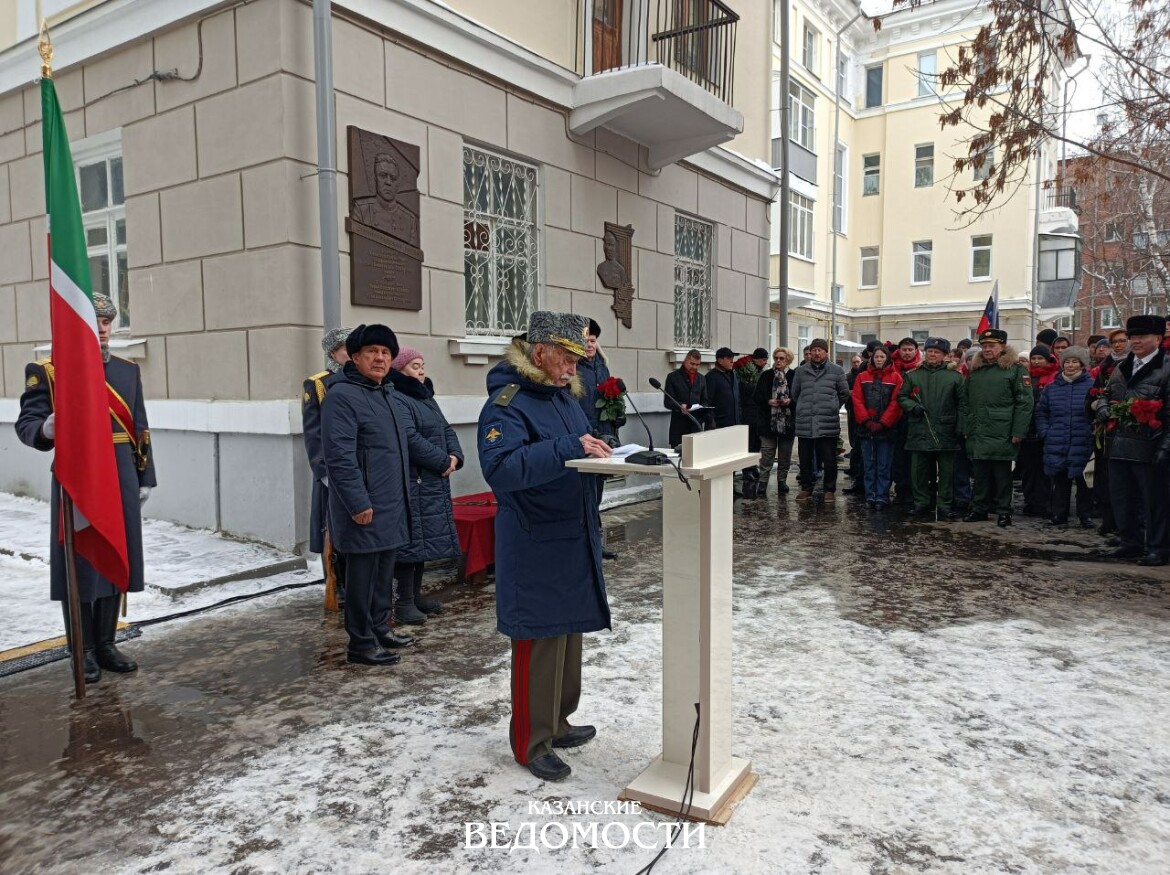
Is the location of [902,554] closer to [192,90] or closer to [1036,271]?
[192,90]

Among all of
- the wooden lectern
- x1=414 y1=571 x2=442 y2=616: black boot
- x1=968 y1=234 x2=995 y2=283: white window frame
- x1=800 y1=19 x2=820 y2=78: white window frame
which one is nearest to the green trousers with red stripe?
the wooden lectern

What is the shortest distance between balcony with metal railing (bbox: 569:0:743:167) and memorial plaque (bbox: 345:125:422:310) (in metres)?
2.70

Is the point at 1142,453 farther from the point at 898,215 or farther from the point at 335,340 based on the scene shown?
the point at 898,215

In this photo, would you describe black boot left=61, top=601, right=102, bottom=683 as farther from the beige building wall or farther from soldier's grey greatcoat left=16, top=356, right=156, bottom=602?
the beige building wall

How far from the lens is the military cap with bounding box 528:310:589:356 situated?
2994 mm

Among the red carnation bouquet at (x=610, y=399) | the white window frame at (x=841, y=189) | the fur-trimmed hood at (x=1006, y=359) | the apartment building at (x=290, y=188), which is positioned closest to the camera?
the apartment building at (x=290, y=188)

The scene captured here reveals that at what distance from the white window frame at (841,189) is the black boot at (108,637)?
95.0 feet

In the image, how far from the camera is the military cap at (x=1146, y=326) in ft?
21.1

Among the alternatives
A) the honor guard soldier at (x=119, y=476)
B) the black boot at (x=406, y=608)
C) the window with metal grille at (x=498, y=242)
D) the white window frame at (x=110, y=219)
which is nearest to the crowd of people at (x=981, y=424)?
the window with metal grille at (x=498, y=242)

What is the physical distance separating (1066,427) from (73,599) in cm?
802

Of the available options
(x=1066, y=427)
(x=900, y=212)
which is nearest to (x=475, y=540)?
(x=1066, y=427)

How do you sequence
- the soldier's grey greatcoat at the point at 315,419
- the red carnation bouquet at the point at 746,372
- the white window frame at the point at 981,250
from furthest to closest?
the white window frame at the point at 981,250 → the red carnation bouquet at the point at 746,372 → the soldier's grey greatcoat at the point at 315,419

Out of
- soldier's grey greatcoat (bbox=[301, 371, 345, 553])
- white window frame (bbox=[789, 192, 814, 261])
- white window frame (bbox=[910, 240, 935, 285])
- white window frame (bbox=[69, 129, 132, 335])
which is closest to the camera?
soldier's grey greatcoat (bbox=[301, 371, 345, 553])

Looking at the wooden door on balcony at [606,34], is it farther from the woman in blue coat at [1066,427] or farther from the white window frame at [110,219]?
the woman in blue coat at [1066,427]
